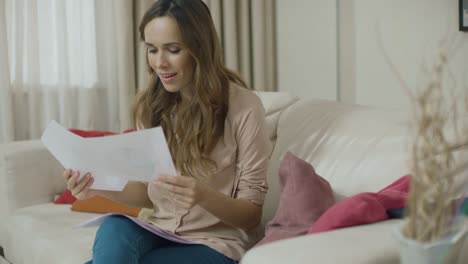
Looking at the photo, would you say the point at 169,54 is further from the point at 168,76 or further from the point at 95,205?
the point at 95,205

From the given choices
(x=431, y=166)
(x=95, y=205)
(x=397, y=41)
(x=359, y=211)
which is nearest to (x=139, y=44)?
(x=95, y=205)

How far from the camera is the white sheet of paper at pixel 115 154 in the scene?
4.46 feet

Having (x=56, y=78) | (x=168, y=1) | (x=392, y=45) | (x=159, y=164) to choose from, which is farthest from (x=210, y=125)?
(x=56, y=78)

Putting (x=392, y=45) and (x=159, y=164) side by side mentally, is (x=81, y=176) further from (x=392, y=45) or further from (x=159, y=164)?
(x=392, y=45)

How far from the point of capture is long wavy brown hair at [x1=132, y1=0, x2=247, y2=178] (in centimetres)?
157

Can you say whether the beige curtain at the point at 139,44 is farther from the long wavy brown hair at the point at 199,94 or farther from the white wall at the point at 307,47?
the long wavy brown hair at the point at 199,94

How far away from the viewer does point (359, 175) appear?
5.38 ft

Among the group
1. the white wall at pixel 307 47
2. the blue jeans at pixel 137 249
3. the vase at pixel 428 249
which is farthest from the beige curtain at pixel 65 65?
the vase at pixel 428 249

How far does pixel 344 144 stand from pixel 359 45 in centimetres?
95

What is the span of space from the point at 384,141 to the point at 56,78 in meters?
1.71

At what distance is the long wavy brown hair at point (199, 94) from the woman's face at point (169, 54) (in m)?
0.02

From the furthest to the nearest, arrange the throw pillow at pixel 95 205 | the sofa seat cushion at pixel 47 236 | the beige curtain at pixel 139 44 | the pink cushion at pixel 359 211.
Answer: the beige curtain at pixel 139 44 < the throw pillow at pixel 95 205 < the sofa seat cushion at pixel 47 236 < the pink cushion at pixel 359 211

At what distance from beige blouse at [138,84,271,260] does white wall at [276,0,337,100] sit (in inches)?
51.8

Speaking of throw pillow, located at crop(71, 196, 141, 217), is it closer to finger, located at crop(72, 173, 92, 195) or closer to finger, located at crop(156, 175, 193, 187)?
finger, located at crop(72, 173, 92, 195)
